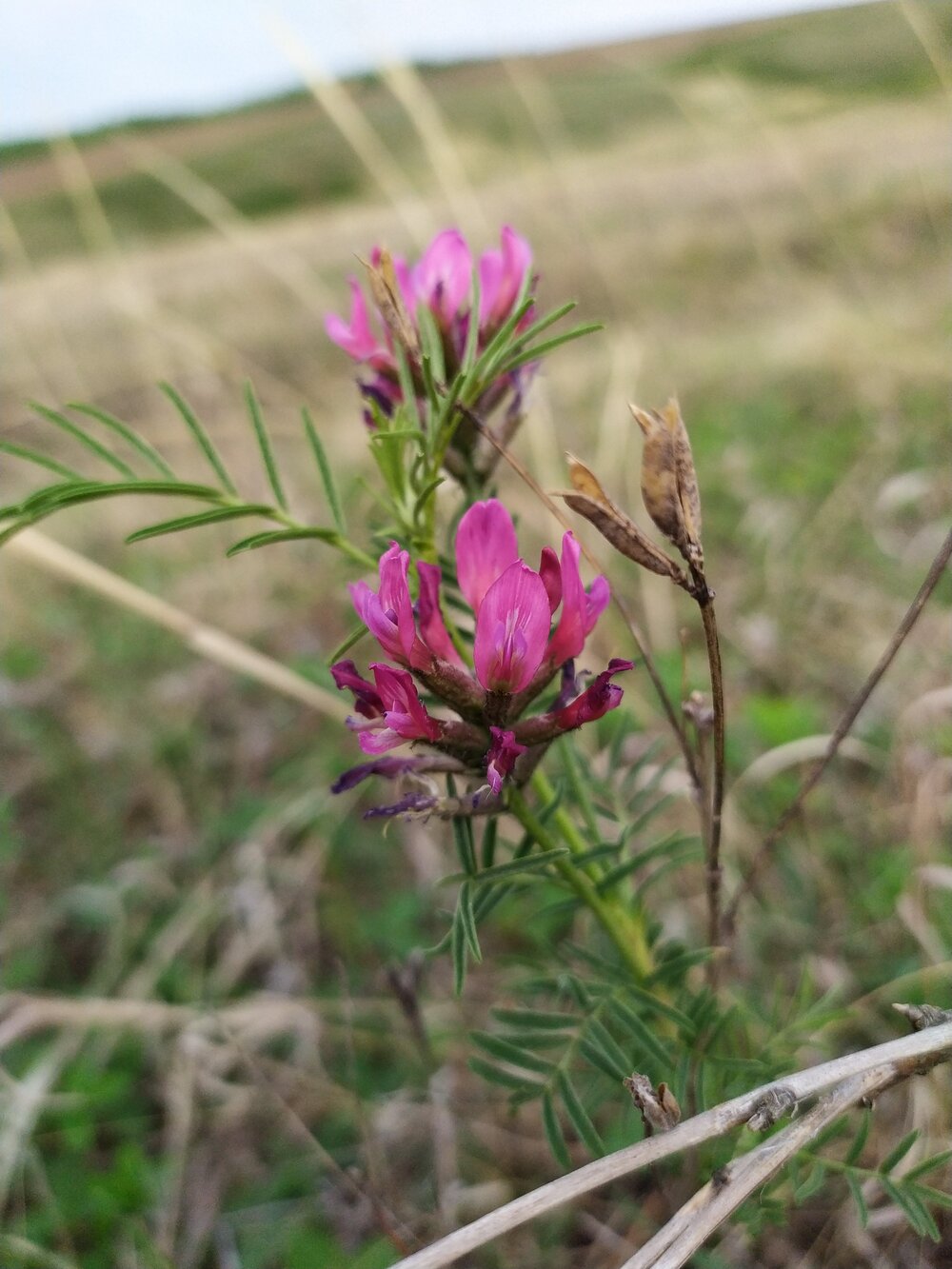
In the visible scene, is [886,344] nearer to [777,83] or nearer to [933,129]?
[777,83]

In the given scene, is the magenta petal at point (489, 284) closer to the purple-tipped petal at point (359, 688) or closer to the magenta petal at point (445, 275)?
the magenta petal at point (445, 275)

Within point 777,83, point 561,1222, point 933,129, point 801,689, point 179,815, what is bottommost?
point 561,1222

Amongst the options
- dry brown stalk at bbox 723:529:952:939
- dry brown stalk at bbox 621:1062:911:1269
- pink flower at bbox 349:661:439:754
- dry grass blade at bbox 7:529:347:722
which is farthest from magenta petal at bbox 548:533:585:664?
dry grass blade at bbox 7:529:347:722

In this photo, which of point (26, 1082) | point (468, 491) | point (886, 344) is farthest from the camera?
point (886, 344)

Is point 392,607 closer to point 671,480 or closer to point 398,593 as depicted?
point 398,593

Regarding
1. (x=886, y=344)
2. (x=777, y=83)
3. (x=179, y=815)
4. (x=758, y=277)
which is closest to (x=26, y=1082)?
(x=179, y=815)

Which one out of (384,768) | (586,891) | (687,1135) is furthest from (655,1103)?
(384,768)
